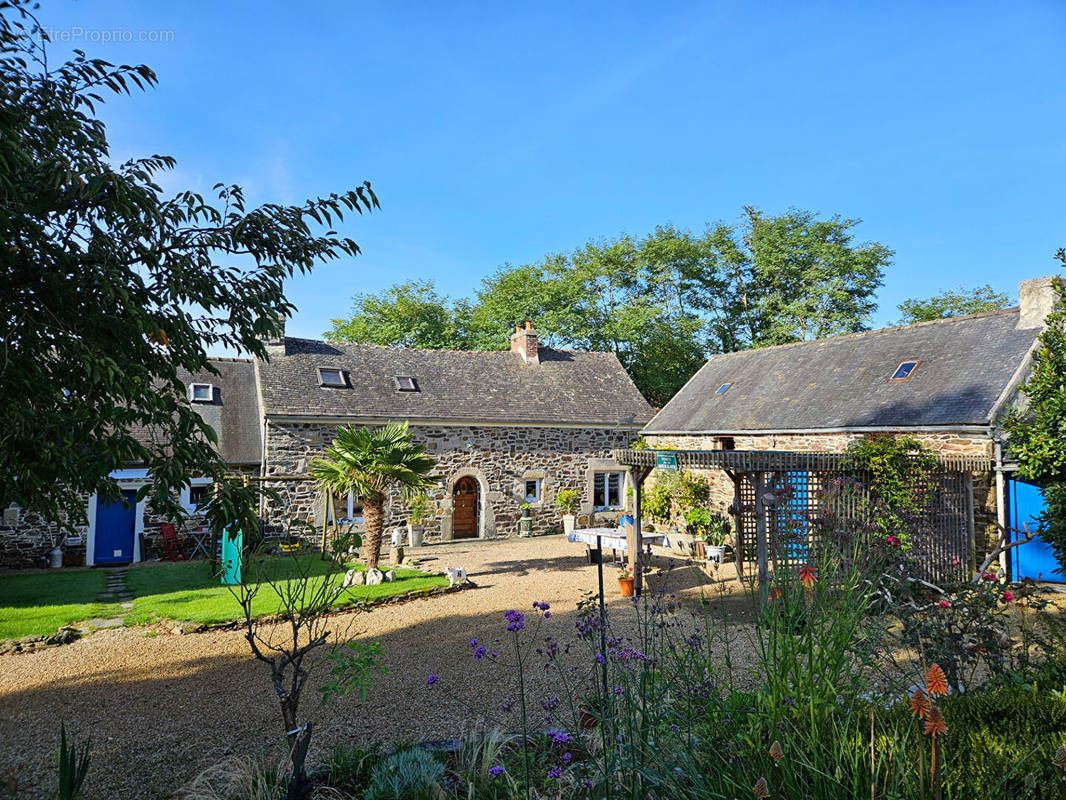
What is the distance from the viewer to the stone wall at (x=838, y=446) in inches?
424

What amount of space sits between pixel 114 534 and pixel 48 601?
14.0 feet

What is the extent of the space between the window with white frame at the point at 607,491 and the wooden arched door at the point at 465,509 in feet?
12.8

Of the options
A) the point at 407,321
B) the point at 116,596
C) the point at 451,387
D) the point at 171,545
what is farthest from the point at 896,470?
the point at 407,321

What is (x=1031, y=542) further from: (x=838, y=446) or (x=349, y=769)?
(x=349, y=769)

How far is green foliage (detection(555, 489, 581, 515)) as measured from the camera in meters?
18.4

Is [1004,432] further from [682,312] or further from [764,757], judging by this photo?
[682,312]

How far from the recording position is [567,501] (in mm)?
18406

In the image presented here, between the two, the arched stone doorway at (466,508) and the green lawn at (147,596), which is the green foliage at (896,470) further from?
the arched stone doorway at (466,508)

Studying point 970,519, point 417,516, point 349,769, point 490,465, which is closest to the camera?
point 349,769

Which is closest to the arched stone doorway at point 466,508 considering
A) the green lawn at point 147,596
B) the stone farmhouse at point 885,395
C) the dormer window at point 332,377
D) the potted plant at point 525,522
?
the potted plant at point 525,522

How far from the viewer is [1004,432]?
384 inches

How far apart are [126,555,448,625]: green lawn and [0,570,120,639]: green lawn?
1.88 feet

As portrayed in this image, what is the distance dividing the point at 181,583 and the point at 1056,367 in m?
14.8

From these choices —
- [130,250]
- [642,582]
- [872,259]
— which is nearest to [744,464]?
[642,582]
